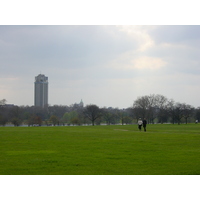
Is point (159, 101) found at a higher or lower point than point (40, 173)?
higher

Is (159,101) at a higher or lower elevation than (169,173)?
higher

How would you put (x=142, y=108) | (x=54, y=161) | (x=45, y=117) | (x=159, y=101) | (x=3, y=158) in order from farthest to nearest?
(x=45, y=117)
(x=159, y=101)
(x=142, y=108)
(x=3, y=158)
(x=54, y=161)

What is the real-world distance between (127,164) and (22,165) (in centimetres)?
533

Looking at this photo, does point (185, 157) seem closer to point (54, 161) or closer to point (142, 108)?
point (54, 161)

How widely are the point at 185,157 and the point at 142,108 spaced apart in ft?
336

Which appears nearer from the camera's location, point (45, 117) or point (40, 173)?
point (40, 173)

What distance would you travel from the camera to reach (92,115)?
4368 inches

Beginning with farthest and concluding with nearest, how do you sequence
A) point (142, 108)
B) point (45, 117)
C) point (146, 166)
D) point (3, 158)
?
point (45, 117)
point (142, 108)
point (3, 158)
point (146, 166)

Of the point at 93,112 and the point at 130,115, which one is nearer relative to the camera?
the point at 93,112

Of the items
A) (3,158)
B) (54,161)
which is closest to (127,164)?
(54,161)

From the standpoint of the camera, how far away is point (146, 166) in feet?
46.9

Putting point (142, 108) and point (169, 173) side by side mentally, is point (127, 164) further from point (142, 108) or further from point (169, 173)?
point (142, 108)

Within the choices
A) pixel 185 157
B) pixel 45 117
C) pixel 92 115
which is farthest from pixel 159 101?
pixel 185 157
